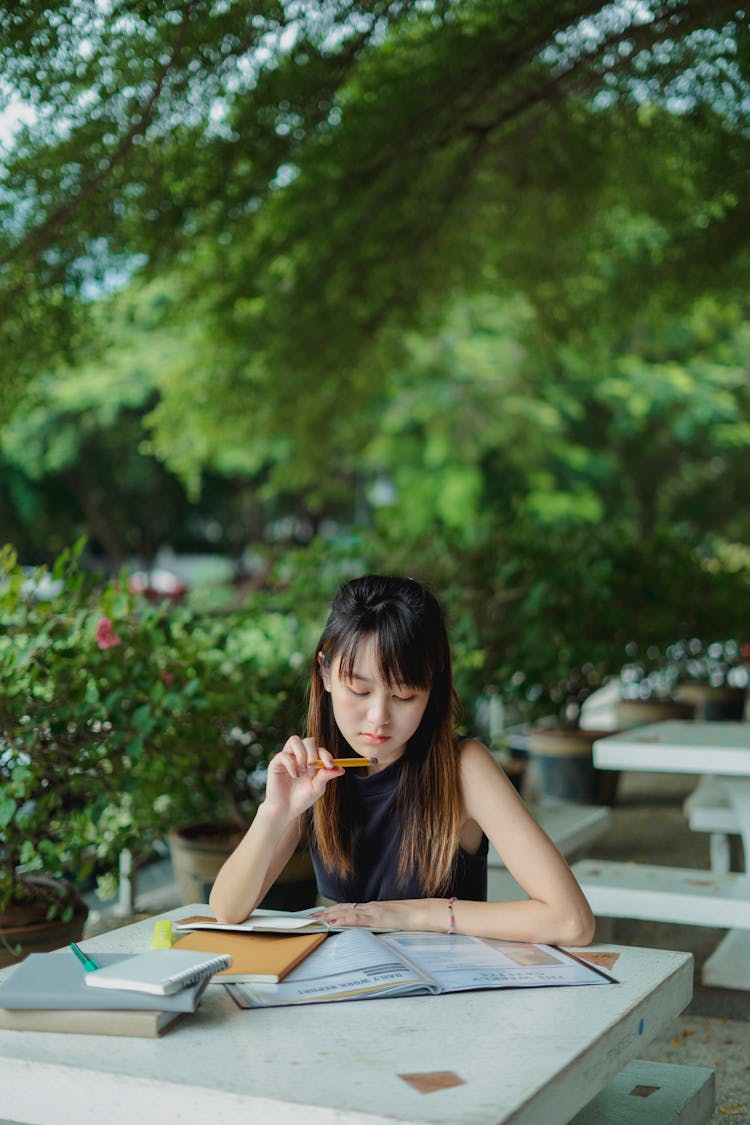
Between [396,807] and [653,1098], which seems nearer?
[653,1098]

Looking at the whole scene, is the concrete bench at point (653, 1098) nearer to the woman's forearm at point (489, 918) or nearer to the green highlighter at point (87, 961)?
the woman's forearm at point (489, 918)

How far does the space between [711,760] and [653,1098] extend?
1865 millimetres

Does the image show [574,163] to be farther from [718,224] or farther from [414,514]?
[414,514]

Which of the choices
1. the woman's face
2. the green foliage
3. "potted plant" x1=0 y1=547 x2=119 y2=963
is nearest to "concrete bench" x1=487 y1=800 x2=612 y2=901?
the green foliage

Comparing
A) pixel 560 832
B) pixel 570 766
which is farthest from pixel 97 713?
pixel 570 766

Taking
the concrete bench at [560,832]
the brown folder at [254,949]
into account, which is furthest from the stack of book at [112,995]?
the concrete bench at [560,832]

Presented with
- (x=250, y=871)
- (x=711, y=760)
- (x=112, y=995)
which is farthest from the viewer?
(x=711, y=760)

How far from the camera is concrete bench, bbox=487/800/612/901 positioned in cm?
408

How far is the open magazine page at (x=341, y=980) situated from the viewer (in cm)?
177

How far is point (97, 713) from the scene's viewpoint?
3.55 meters

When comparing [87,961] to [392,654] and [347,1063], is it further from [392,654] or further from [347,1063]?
[392,654]

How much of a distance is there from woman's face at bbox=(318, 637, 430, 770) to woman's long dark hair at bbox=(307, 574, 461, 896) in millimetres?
14

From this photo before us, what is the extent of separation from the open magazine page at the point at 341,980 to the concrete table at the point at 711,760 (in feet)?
7.10

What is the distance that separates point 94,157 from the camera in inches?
182
